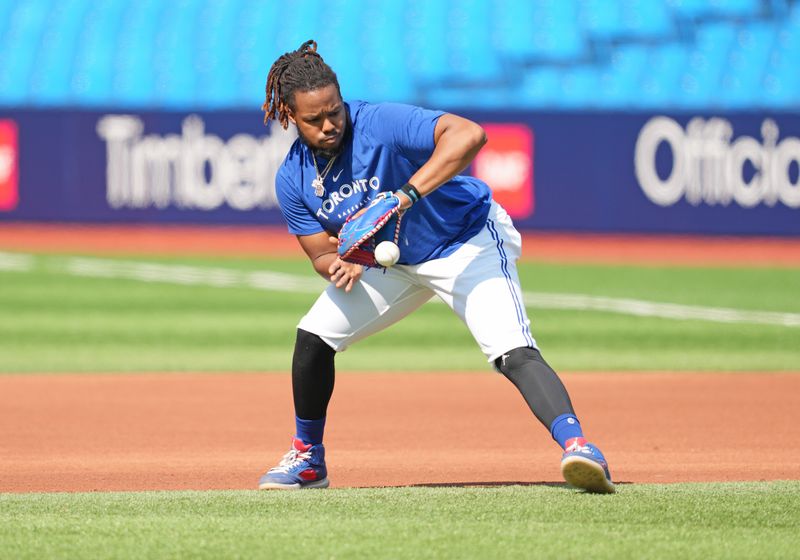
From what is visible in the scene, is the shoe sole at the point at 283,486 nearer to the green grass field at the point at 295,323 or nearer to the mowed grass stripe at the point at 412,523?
the mowed grass stripe at the point at 412,523

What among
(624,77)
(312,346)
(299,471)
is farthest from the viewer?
(624,77)

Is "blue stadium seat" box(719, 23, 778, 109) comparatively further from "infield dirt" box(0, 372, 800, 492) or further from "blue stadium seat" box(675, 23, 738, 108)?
"infield dirt" box(0, 372, 800, 492)

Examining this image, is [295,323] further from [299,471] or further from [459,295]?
[459,295]

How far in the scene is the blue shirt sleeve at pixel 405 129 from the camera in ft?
17.7

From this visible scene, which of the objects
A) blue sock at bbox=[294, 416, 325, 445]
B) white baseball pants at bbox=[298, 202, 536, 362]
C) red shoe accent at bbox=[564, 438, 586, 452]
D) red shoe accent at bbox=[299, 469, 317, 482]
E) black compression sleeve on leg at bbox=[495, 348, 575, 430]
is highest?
white baseball pants at bbox=[298, 202, 536, 362]

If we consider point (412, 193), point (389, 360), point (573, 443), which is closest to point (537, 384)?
point (573, 443)

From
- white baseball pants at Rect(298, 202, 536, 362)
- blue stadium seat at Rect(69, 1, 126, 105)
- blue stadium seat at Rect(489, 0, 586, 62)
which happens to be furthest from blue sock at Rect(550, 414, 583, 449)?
blue stadium seat at Rect(69, 1, 126, 105)

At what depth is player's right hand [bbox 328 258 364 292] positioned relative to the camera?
224 inches

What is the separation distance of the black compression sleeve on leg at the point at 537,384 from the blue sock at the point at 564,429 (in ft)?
0.10

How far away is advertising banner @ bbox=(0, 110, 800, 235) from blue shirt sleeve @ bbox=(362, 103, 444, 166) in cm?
1567

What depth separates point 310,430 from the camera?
6043mm

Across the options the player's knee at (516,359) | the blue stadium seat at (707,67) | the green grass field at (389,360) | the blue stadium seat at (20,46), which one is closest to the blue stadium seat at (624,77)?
the blue stadium seat at (707,67)

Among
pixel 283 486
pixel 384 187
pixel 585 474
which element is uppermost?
pixel 384 187

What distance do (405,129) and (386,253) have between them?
53cm
